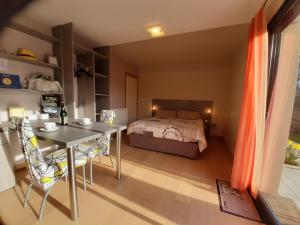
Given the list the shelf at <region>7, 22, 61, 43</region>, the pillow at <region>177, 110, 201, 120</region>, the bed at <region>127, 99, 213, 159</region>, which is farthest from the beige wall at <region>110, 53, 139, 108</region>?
the pillow at <region>177, 110, 201, 120</region>

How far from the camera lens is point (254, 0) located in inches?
59.3

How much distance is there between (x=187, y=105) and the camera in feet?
15.0

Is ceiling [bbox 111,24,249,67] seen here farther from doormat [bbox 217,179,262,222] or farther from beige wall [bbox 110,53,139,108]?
doormat [bbox 217,179,262,222]

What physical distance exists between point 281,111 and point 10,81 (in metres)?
3.17

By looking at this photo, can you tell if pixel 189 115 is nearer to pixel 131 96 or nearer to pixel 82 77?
pixel 131 96

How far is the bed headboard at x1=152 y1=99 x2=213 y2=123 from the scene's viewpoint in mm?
4336

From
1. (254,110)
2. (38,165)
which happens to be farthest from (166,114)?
(38,165)

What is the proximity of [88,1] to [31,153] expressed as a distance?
1.72 meters

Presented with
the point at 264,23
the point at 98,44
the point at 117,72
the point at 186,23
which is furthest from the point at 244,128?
the point at 117,72

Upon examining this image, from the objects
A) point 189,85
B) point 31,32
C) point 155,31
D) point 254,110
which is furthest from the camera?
point 189,85

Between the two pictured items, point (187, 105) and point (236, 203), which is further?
point (187, 105)

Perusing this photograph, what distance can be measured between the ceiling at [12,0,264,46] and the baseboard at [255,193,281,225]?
7.00 ft

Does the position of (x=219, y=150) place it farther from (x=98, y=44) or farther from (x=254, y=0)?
(x=98, y=44)

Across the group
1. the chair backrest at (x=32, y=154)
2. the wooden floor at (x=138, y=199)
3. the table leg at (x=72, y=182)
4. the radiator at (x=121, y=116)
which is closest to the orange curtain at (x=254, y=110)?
the wooden floor at (x=138, y=199)
